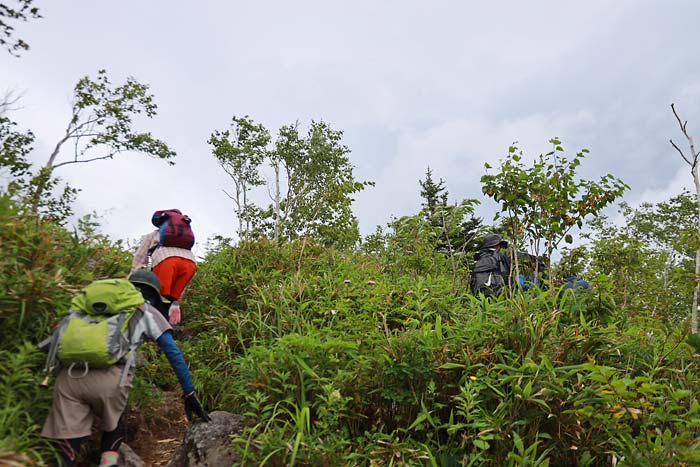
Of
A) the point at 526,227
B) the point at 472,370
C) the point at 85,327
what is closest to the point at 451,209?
the point at 526,227

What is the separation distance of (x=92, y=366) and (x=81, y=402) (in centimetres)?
27

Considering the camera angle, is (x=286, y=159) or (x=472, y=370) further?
(x=286, y=159)

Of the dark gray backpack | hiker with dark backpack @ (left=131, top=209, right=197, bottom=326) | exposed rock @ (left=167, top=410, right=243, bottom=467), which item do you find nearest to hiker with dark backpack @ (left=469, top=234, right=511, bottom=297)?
the dark gray backpack

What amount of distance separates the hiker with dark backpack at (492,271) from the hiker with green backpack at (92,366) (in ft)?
14.2

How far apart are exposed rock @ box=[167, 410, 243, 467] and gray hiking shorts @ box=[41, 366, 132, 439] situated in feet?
2.42

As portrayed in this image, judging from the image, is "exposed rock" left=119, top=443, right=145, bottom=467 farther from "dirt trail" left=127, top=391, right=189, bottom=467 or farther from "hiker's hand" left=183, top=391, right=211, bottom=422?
"hiker's hand" left=183, top=391, right=211, bottom=422

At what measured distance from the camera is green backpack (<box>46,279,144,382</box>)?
298 centimetres

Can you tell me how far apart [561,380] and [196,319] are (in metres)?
4.83

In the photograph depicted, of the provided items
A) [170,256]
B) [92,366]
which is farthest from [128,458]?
[170,256]

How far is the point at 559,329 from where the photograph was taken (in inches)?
171

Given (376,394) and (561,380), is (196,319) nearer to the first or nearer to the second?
(376,394)

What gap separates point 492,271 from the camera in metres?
6.23

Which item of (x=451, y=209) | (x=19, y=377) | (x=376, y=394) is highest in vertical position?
(x=451, y=209)

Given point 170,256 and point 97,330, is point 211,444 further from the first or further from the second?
point 170,256
